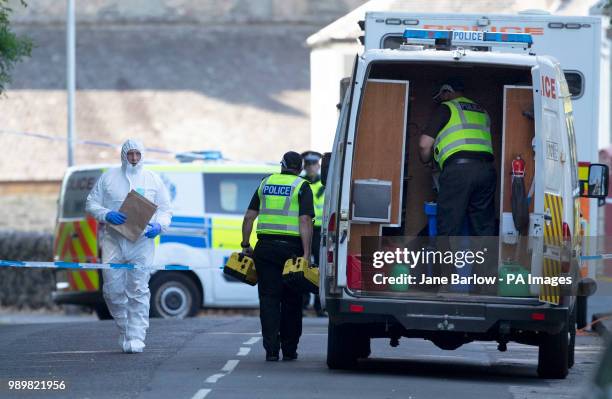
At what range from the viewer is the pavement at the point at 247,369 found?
10.8 metres

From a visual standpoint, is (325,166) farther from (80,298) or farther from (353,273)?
(80,298)

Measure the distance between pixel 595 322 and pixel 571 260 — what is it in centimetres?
649

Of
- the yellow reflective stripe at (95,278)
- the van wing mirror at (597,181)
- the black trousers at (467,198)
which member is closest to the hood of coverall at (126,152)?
the black trousers at (467,198)

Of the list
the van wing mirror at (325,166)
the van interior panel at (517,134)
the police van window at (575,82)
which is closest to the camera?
the van interior panel at (517,134)

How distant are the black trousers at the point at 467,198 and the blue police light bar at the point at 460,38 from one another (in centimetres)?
92

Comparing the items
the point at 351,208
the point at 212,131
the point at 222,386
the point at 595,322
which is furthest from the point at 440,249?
the point at 212,131

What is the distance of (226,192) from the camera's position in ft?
65.4

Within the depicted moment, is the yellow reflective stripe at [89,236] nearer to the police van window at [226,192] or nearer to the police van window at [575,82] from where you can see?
the police van window at [226,192]

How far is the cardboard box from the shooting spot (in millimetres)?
13555

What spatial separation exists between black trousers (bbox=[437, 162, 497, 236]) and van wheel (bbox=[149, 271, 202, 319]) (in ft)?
27.1

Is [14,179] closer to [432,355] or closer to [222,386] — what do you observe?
[432,355]

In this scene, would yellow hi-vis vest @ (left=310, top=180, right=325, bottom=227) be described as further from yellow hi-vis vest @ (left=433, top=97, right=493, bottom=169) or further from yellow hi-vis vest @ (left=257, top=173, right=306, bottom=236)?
yellow hi-vis vest @ (left=433, top=97, right=493, bottom=169)

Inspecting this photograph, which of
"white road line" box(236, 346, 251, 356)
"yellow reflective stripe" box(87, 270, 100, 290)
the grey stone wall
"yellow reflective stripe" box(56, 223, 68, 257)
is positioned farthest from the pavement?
the grey stone wall

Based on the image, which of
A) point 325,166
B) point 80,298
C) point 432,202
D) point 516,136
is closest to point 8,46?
point 80,298
